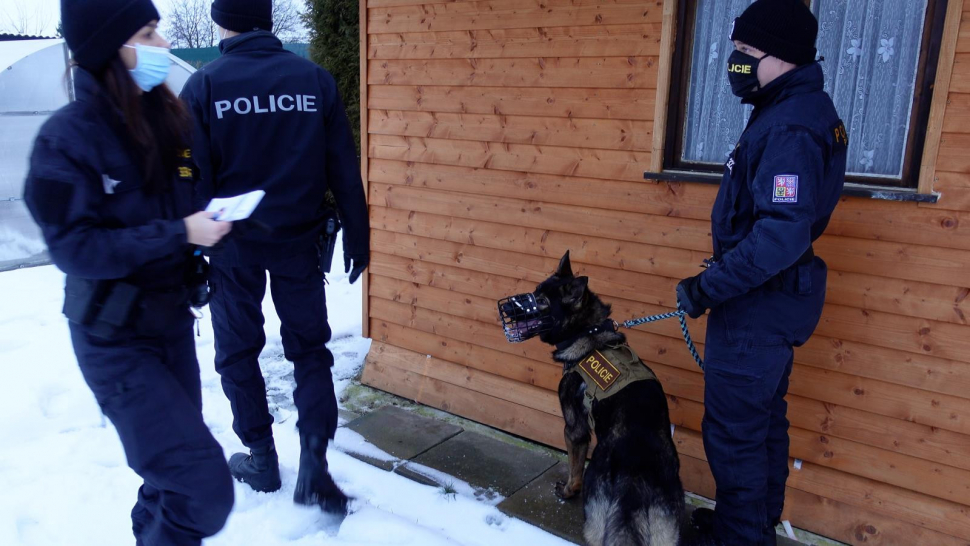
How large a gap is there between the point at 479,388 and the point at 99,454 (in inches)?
85.7

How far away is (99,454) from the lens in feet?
11.6

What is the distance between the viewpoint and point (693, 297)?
261 centimetres

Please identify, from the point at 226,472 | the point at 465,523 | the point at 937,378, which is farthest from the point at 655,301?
the point at 226,472

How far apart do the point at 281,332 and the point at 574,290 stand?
141 centimetres

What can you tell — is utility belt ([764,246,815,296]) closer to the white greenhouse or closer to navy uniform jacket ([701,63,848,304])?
navy uniform jacket ([701,63,848,304])

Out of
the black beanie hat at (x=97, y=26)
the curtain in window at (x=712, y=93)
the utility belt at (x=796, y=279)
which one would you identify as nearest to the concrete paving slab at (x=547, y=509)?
the utility belt at (x=796, y=279)

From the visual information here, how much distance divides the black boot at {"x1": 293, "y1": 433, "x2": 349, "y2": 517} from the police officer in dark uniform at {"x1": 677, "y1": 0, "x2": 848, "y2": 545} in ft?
5.54

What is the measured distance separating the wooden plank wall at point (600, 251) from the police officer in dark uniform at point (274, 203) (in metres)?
1.19

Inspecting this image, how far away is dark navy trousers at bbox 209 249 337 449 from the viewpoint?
305 centimetres

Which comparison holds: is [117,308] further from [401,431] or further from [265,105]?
[401,431]

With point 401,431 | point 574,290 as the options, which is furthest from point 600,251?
point 401,431

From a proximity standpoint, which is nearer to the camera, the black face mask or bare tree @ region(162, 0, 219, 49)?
the black face mask

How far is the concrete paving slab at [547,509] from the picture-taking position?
3109 mm

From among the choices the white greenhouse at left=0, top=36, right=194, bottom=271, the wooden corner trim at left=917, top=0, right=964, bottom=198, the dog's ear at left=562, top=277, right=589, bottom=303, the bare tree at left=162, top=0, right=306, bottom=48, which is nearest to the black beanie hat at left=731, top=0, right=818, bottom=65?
the wooden corner trim at left=917, top=0, right=964, bottom=198
